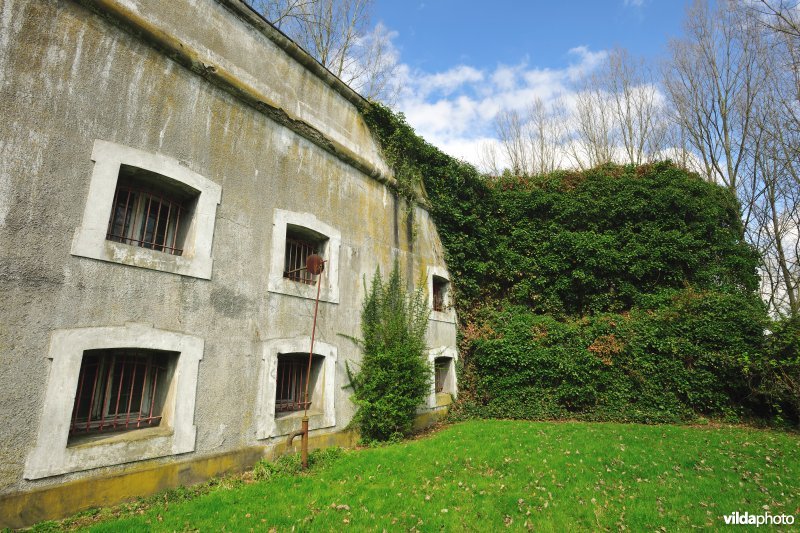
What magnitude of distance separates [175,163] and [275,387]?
362 cm

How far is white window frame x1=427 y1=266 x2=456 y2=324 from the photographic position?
10828 mm

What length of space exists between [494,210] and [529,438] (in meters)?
7.52

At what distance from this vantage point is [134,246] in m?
4.90

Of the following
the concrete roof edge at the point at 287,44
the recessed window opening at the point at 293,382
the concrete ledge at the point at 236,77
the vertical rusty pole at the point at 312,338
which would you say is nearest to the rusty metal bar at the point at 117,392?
the recessed window opening at the point at 293,382

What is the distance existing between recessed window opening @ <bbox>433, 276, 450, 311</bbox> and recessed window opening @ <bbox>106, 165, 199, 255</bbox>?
7.04m

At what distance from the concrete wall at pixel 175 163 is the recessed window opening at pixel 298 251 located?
0.38m

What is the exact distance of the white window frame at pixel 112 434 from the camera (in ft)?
13.1

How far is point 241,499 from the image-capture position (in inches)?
184

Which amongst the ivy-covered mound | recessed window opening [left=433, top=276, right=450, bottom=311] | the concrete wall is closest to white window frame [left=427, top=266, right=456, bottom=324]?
recessed window opening [left=433, top=276, right=450, bottom=311]

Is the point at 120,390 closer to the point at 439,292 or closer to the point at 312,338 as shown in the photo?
the point at 312,338

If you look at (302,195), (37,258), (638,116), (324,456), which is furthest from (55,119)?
(638,116)

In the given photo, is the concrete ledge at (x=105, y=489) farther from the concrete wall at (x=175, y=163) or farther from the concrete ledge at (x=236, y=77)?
the concrete ledge at (x=236, y=77)

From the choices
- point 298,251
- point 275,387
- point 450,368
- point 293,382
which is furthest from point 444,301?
point 275,387

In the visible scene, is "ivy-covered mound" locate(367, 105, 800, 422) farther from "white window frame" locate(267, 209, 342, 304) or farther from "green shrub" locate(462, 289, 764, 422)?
"white window frame" locate(267, 209, 342, 304)
